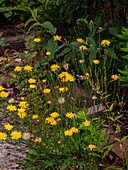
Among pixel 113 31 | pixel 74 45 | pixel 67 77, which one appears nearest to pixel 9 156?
pixel 67 77

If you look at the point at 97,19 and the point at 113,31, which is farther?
the point at 97,19

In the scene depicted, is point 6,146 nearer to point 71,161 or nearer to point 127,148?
point 71,161

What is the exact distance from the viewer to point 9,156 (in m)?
3.40

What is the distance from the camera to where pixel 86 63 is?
383 cm

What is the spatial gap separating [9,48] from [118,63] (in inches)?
90.9

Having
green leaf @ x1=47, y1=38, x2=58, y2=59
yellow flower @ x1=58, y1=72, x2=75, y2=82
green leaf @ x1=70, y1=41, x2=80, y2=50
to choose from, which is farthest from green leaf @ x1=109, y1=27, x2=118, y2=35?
yellow flower @ x1=58, y1=72, x2=75, y2=82

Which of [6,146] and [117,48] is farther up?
[117,48]

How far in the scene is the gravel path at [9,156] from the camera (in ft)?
10.8

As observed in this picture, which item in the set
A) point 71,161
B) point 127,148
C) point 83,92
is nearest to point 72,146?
point 71,161

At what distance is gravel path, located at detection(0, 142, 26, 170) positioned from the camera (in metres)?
3.29

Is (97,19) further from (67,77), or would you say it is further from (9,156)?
(9,156)

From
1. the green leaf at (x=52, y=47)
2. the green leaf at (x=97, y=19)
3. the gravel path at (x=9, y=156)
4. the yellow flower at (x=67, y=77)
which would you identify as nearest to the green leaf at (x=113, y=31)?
the green leaf at (x=97, y=19)

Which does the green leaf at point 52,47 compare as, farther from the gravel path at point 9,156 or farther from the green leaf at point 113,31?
the gravel path at point 9,156

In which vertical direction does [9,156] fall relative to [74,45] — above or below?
below
